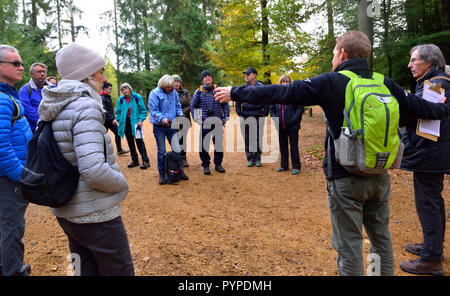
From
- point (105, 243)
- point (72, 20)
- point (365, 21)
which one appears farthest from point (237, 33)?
point (72, 20)

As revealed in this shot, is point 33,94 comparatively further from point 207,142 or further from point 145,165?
point 145,165

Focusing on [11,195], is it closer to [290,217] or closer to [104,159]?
[104,159]

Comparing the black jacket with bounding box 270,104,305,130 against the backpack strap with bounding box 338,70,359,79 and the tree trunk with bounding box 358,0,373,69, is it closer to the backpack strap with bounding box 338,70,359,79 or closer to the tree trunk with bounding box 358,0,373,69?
the tree trunk with bounding box 358,0,373,69

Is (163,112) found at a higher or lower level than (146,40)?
lower

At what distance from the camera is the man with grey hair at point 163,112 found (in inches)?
259

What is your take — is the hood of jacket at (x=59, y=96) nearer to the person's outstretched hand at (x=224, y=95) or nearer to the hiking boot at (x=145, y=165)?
the person's outstretched hand at (x=224, y=95)

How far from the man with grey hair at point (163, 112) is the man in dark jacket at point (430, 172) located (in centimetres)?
483

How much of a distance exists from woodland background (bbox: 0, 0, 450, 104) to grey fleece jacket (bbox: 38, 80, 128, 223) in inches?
304

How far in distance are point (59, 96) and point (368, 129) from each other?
2.22m

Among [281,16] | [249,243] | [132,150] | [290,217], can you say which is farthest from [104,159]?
[281,16]

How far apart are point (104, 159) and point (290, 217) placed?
139 inches

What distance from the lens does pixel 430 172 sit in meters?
3.06

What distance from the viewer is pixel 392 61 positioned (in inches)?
344

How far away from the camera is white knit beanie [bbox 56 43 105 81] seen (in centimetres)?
204
